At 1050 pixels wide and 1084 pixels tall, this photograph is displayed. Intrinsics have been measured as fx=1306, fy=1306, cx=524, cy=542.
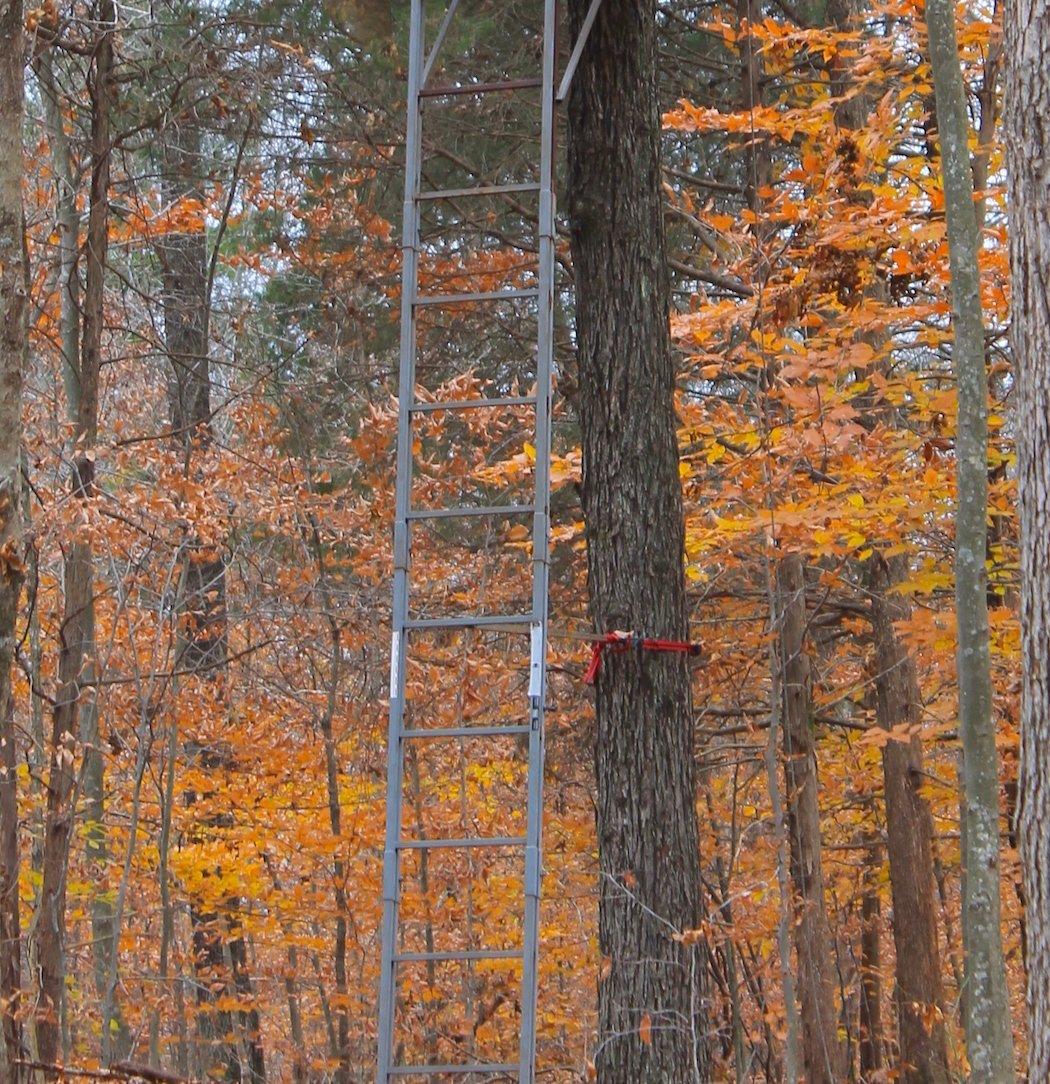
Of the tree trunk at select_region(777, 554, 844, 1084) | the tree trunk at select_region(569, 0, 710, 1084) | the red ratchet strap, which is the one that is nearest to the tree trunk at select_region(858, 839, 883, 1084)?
the tree trunk at select_region(777, 554, 844, 1084)

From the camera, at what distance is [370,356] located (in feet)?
36.6

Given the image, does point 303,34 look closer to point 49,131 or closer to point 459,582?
point 49,131

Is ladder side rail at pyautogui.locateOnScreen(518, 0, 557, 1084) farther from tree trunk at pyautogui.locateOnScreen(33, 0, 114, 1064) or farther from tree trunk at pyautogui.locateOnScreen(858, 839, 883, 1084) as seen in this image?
tree trunk at pyautogui.locateOnScreen(858, 839, 883, 1084)

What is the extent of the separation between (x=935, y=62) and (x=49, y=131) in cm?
547

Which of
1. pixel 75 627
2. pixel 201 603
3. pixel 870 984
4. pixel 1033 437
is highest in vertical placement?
pixel 201 603

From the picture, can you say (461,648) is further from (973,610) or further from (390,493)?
(973,610)

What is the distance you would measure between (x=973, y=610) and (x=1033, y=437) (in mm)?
1543

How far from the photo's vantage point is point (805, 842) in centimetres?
874

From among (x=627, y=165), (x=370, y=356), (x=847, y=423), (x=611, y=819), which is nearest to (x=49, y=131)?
(x=370, y=356)

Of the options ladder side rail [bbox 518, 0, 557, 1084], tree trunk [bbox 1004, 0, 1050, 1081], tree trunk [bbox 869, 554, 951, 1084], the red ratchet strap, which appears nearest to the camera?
tree trunk [bbox 1004, 0, 1050, 1081]

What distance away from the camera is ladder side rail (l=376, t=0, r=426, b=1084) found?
4324 mm

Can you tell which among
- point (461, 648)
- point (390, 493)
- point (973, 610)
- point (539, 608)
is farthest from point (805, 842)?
point (539, 608)

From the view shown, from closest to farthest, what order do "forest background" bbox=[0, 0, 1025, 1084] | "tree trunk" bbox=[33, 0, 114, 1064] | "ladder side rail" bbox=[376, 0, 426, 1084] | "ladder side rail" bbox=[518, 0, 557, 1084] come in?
1. "ladder side rail" bbox=[518, 0, 557, 1084]
2. "ladder side rail" bbox=[376, 0, 426, 1084]
3. "tree trunk" bbox=[33, 0, 114, 1064]
4. "forest background" bbox=[0, 0, 1025, 1084]

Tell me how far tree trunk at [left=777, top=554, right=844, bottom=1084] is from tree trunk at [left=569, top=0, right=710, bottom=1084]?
3.36 metres
